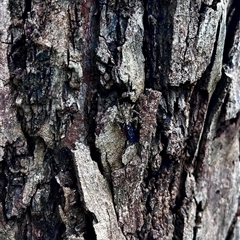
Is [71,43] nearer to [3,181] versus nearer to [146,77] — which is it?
[146,77]

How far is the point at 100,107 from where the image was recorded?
1.22 meters

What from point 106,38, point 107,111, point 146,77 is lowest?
point 107,111

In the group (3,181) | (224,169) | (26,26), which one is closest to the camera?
(26,26)

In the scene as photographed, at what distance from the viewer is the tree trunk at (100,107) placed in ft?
3.83

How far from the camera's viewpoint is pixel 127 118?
1221 millimetres

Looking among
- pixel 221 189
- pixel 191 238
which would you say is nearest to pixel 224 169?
pixel 221 189

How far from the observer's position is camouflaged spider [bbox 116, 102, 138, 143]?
1.22 m

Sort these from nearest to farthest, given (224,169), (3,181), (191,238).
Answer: (3,181) < (191,238) < (224,169)

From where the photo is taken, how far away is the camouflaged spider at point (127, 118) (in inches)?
47.9

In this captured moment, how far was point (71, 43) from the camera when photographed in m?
1.16

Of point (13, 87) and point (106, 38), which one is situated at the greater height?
point (106, 38)

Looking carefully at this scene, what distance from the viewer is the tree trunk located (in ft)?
Answer: 3.83

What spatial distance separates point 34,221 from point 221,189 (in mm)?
729

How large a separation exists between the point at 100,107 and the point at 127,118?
9cm
